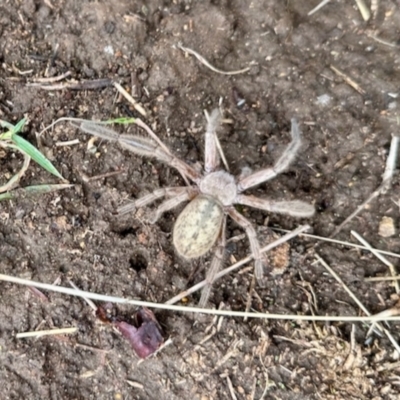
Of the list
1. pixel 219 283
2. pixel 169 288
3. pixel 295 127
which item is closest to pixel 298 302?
pixel 219 283

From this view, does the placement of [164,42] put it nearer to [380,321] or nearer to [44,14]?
[44,14]

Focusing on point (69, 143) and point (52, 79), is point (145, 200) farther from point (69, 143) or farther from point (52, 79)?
point (52, 79)

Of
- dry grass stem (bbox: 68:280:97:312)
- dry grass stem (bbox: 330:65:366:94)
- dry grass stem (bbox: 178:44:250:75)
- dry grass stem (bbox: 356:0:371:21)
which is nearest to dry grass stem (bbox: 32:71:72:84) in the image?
dry grass stem (bbox: 178:44:250:75)

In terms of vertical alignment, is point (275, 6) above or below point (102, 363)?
above

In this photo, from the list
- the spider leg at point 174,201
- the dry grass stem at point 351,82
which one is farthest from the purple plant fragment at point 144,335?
the dry grass stem at point 351,82

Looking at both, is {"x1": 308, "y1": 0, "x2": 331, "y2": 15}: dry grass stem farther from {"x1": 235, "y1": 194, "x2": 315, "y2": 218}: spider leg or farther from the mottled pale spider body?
{"x1": 235, "y1": 194, "x2": 315, "y2": 218}: spider leg

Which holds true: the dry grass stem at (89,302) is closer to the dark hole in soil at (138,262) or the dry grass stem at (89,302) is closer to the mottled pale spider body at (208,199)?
the dark hole in soil at (138,262)
